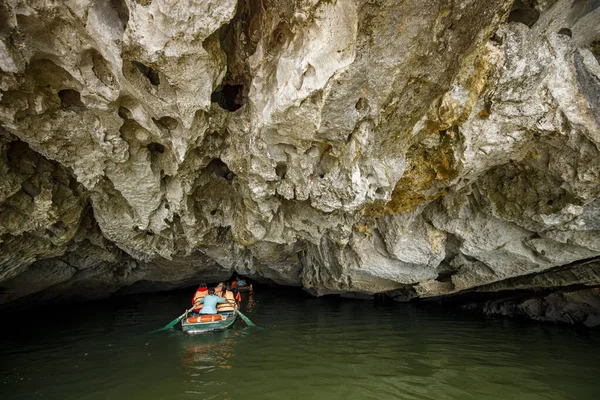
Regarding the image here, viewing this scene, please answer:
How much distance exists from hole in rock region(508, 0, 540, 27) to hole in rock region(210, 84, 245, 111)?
5.53m

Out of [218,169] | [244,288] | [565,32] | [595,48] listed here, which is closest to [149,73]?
[218,169]

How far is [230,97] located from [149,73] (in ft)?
6.74

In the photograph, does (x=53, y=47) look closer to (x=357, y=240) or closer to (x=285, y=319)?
(x=357, y=240)

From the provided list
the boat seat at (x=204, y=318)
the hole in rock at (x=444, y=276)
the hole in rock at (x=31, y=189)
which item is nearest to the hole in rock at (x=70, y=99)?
the hole in rock at (x=31, y=189)

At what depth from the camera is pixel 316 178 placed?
25.0ft

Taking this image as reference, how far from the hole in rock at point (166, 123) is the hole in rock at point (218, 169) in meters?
2.38

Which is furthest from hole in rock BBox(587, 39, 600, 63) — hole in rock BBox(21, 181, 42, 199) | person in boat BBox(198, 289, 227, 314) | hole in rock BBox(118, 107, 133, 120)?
hole in rock BBox(21, 181, 42, 199)

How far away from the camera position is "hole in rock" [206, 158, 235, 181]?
9.17 meters

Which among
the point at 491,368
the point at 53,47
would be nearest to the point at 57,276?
the point at 53,47

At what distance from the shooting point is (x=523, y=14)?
6059 millimetres

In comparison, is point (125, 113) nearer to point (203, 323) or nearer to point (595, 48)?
point (203, 323)

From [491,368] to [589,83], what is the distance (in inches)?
229

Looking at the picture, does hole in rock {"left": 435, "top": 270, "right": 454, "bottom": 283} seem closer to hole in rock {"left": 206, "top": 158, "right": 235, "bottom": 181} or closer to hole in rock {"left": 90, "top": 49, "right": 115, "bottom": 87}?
hole in rock {"left": 206, "top": 158, "right": 235, "bottom": 181}

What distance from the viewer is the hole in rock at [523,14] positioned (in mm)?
5877
